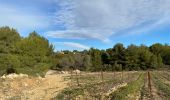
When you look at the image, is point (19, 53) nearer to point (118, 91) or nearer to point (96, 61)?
point (118, 91)

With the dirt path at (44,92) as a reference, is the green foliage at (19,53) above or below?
above

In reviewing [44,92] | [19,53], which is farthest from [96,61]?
[44,92]

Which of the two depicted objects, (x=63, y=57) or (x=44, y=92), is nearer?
(x=44, y=92)

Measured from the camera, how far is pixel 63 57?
91.8m

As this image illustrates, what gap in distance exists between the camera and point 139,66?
91.1 meters

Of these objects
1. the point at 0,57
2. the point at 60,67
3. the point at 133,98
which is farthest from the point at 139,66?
the point at 133,98

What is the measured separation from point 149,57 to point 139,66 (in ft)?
12.2

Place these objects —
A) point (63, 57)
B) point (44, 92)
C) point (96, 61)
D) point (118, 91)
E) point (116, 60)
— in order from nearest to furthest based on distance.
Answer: point (118, 91) → point (44, 92) → point (63, 57) → point (116, 60) → point (96, 61)

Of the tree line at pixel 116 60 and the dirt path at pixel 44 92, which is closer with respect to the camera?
the dirt path at pixel 44 92

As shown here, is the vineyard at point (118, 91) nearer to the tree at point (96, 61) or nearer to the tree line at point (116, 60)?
the tree line at point (116, 60)

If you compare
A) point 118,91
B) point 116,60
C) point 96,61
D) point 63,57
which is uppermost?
point 63,57

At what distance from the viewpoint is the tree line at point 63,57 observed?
2034 inches

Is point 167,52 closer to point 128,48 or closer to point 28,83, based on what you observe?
point 128,48

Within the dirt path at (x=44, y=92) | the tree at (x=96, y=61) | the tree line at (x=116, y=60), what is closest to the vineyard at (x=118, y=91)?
the dirt path at (x=44, y=92)
